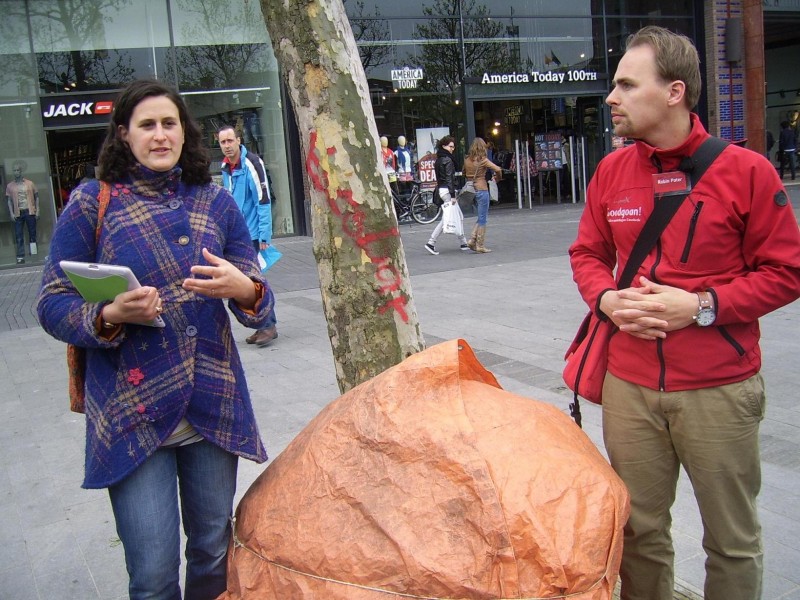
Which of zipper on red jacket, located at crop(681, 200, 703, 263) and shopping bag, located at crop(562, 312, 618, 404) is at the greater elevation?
zipper on red jacket, located at crop(681, 200, 703, 263)

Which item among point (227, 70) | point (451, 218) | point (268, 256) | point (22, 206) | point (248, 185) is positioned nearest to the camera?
point (248, 185)

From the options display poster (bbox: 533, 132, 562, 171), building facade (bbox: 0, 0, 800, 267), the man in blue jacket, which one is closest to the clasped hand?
the man in blue jacket

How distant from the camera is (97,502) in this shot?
4133 millimetres

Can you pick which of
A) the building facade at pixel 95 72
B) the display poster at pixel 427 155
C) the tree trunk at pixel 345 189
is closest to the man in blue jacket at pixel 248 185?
the tree trunk at pixel 345 189

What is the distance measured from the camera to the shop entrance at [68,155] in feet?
48.3

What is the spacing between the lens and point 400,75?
1736 cm

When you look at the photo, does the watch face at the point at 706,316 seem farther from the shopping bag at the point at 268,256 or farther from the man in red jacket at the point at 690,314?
the shopping bag at the point at 268,256

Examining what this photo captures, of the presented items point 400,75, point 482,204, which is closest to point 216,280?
point 482,204

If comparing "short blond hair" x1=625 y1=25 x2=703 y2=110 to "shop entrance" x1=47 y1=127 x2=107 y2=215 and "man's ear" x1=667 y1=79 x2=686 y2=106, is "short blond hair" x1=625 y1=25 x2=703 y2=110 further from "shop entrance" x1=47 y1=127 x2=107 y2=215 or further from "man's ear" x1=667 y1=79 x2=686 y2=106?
"shop entrance" x1=47 y1=127 x2=107 y2=215

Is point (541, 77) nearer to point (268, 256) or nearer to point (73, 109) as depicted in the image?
point (73, 109)

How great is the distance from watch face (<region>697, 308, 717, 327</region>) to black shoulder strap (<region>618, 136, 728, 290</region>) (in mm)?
233

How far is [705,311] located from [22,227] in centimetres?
1453

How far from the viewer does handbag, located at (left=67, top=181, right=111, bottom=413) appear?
7.11 feet

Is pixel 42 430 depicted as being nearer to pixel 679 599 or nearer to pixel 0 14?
pixel 679 599
